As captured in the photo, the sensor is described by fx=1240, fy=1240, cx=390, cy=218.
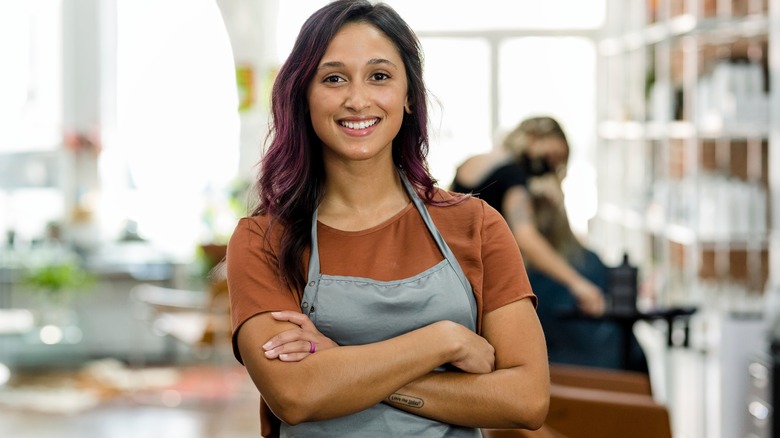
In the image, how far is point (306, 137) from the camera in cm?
200

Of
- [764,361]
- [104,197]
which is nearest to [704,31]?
[764,361]

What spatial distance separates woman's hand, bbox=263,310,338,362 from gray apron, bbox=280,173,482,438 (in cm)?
3

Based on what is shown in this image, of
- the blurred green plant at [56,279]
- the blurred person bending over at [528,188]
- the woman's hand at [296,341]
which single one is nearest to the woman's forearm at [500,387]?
the woman's hand at [296,341]

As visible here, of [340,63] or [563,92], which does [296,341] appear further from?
[563,92]

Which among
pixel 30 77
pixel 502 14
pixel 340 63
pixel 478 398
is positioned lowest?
pixel 478 398

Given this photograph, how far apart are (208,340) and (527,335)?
6.24 m

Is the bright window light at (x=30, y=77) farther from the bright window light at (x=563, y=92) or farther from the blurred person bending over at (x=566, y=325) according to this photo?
the blurred person bending over at (x=566, y=325)

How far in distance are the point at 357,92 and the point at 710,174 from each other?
418cm

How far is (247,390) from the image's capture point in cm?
826

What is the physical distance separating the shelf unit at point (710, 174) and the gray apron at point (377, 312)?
10.0 feet

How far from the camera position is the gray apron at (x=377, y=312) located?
1895 millimetres

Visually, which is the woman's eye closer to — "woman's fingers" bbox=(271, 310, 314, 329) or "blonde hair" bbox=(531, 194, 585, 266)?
"woman's fingers" bbox=(271, 310, 314, 329)

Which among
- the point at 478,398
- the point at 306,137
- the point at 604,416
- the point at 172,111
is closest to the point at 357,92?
the point at 306,137

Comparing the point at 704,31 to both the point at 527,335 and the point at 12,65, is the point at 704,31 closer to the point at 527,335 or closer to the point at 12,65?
the point at 527,335
